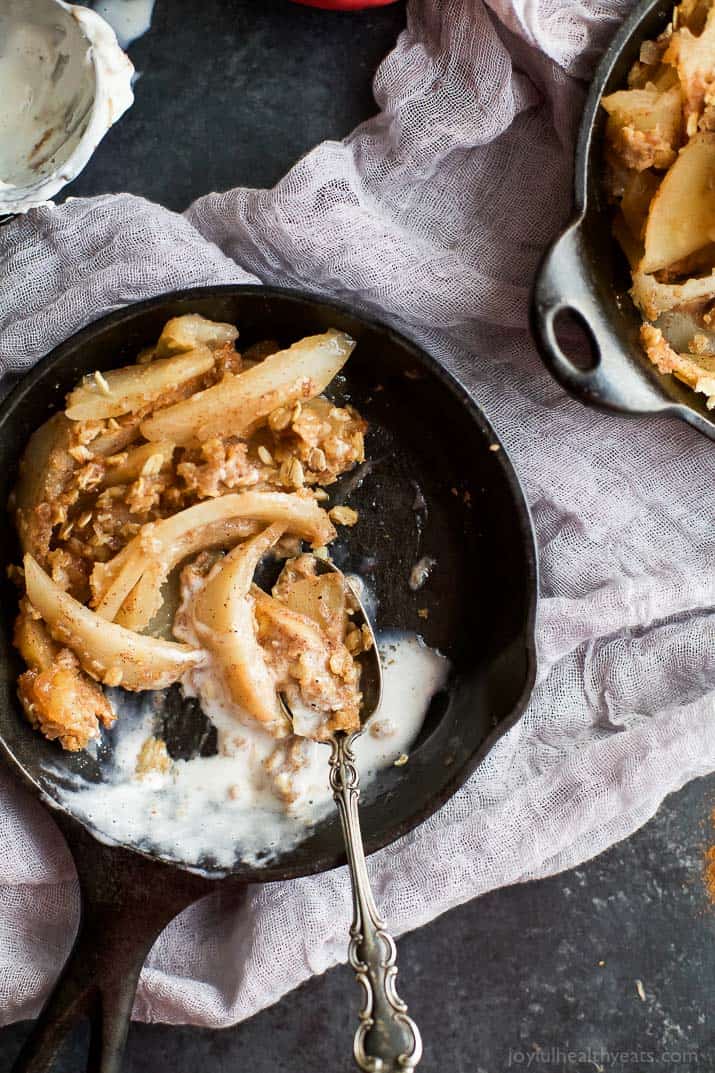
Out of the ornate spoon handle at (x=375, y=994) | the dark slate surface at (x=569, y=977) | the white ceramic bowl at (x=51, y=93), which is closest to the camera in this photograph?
the ornate spoon handle at (x=375, y=994)

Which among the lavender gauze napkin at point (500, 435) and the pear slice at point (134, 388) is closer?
the pear slice at point (134, 388)

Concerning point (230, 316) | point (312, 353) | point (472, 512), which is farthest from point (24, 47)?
point (472, 512)

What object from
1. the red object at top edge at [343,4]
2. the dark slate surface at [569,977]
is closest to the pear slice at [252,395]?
the red object at top edge at [343,4]

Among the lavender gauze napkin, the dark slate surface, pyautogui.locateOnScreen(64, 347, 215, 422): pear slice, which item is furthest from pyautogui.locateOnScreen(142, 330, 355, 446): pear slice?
the dark slate surface

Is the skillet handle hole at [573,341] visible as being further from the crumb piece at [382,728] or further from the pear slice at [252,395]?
the crumb piece at [382,728]

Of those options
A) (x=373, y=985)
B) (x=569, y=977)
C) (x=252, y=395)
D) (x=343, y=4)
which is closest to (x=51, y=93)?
(x=343, y=4)

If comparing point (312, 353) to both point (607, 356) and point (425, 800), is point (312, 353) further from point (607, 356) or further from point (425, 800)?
point (425, 800)

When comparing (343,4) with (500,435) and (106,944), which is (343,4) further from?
(106,944)
